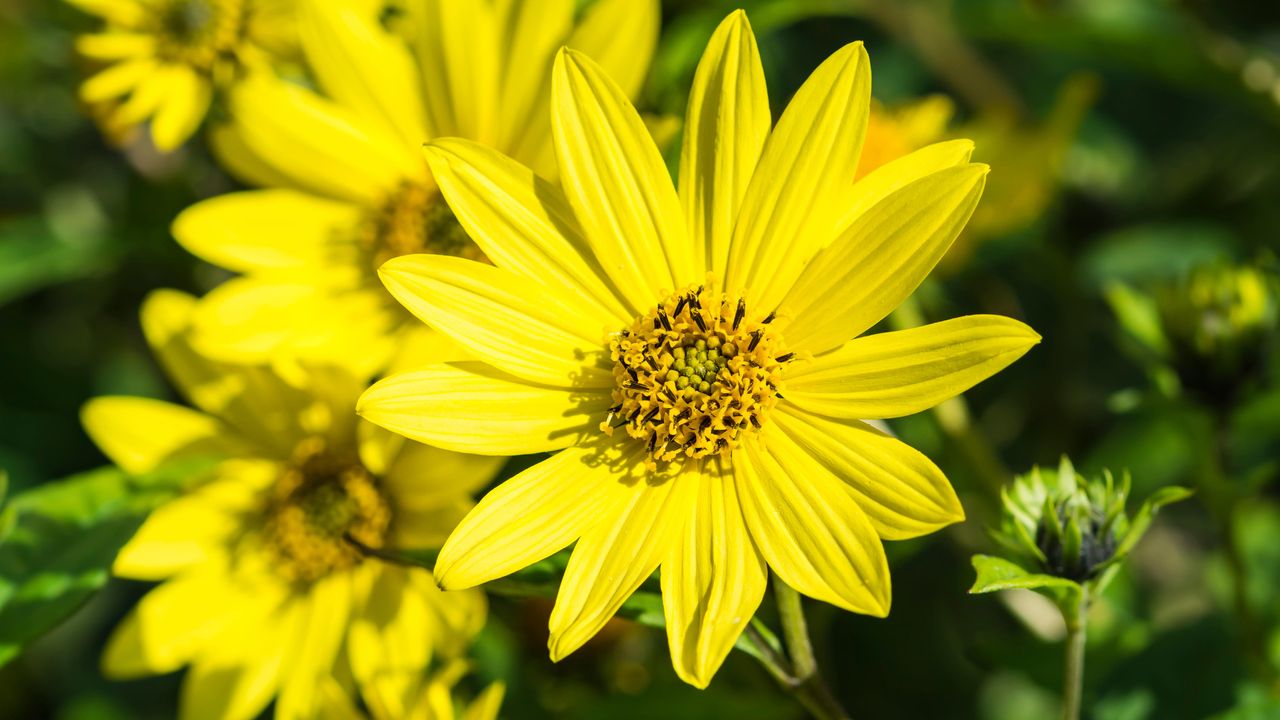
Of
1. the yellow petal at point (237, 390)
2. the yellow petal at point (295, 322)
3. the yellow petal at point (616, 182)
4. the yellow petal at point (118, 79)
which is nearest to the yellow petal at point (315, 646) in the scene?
the yellow petal at point (237, 390)

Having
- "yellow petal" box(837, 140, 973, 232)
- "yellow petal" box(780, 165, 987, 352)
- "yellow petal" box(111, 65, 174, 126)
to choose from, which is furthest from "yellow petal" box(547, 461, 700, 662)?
"yellow petal" box(111, 65, 174, 126)

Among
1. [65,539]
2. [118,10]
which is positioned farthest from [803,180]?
[118,10]

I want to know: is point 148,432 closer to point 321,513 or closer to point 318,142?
point 321,513

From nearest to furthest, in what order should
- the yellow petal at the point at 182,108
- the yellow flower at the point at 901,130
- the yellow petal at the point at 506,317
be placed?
the yellow petal at the point at 506,317, the yellow petal at the point at 182,108, the yellow flower at the point at 901,130

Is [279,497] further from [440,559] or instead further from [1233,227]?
[1233,227]

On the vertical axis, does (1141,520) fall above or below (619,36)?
below

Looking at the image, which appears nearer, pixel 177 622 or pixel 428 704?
pixel 428 704

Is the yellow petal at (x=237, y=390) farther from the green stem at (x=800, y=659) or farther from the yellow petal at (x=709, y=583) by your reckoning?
the green stem at (x=800, y=659)
